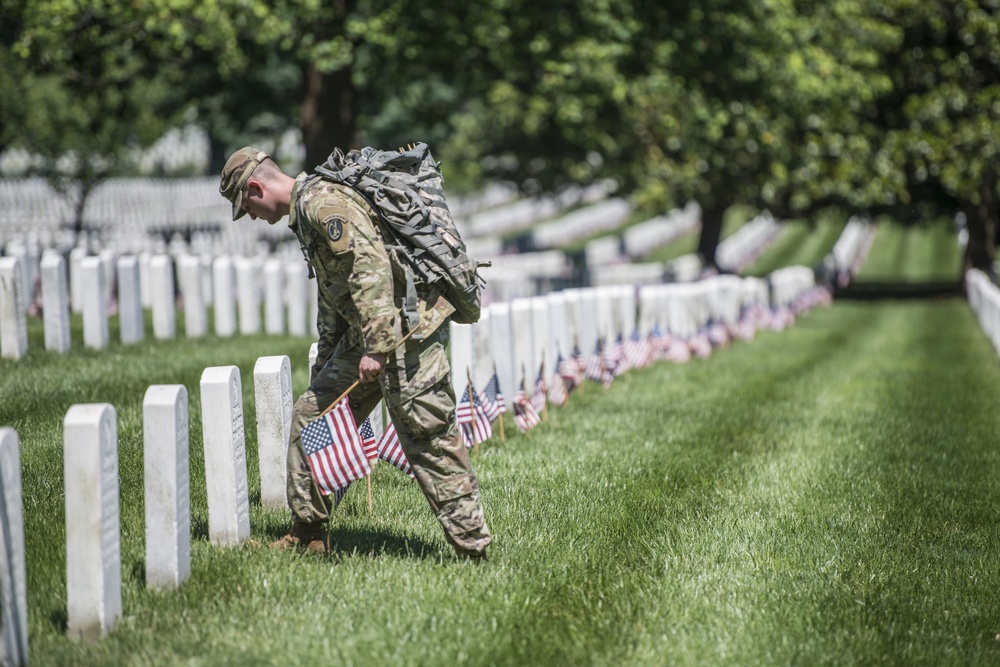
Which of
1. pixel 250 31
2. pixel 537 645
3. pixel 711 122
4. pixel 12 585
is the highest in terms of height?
pixel 250 31

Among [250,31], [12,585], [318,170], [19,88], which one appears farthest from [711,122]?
[19,88]

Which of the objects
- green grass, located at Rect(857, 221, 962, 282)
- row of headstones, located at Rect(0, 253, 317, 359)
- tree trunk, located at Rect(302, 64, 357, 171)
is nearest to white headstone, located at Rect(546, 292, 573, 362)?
row of headstones, located at Rect(0, 253, 317, 359)

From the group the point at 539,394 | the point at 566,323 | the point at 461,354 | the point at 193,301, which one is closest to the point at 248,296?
the point at 193,301

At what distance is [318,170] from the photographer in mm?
5242

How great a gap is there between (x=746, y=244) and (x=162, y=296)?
126 feet

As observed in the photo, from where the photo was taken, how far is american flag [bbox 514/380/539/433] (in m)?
9.14

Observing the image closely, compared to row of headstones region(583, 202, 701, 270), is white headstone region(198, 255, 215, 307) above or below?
below

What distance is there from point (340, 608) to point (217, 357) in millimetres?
7124

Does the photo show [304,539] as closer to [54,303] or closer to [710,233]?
[54,303]

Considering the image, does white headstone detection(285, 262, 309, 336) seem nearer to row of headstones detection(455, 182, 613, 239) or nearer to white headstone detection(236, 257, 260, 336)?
white headstone detection(236, 257, 260, 336)

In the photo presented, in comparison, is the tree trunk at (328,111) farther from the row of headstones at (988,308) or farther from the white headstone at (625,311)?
the row of headstones at (988,308)

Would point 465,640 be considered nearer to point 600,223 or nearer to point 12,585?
point 12,585

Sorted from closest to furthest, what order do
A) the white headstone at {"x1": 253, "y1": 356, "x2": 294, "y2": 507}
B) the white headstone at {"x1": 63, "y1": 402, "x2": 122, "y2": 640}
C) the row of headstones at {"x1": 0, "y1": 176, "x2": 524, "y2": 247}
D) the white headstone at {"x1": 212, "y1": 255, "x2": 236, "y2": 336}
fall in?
the white headstone at {"x1": 63, "y1": 402, "x2": 122, "y2": 640} → the white headstone at {"x1": 253, "y1": 356, "x2": 294, "y2": 507} → the white headstone at {"x1": 212, "y1": 255, "x2": 236, "y2": 336} → the row of headstones at {"x1": 0, "y1": 176, "x2": 524, "y2": 247}

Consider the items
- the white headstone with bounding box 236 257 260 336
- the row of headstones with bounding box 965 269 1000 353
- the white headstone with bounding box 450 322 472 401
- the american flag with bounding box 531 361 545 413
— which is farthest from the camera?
the row of headstones with bounding box 965 269 1000 353
